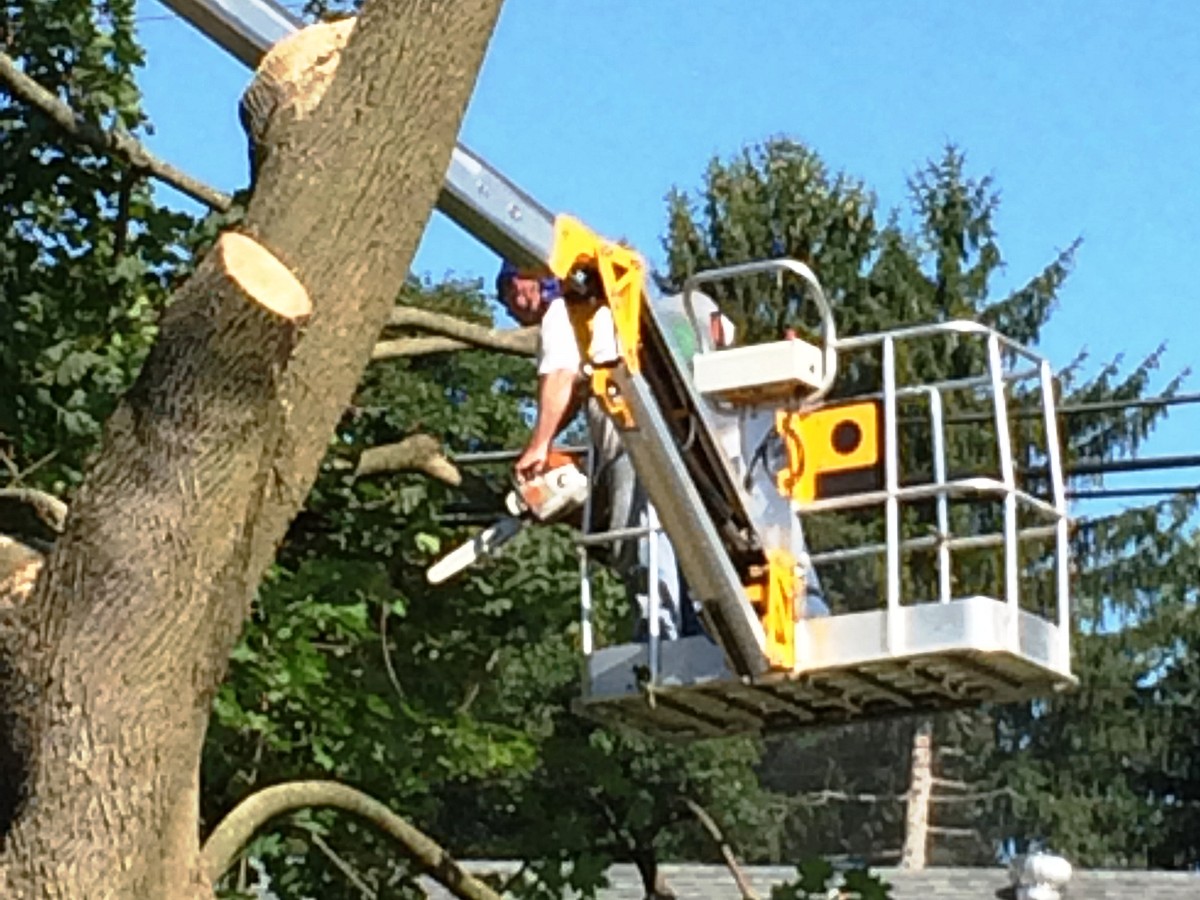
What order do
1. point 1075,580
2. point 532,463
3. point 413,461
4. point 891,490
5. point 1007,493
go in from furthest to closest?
point 1075,580, point 413,461, point 532,463, point 891,490, point 1007,493

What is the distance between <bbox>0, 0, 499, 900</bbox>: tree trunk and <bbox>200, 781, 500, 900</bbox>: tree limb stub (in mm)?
1501

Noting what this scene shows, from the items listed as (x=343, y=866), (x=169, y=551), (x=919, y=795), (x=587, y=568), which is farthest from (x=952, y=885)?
(x=919, y=795)

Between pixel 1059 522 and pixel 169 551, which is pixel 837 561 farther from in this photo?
pixel 169 551

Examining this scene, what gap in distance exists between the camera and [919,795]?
42.2 metres

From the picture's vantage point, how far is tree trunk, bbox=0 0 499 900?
4648mm

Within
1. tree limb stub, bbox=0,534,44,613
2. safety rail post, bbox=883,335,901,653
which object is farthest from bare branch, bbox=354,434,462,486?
tree limb stub, bbox=0,534,44,613

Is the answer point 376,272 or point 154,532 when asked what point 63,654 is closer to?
point 154,532

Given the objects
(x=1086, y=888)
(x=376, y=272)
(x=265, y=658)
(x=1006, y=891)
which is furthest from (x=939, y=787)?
(x=376, y=272)

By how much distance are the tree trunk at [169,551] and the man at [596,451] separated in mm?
2197

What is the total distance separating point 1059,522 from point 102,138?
3.78 meters

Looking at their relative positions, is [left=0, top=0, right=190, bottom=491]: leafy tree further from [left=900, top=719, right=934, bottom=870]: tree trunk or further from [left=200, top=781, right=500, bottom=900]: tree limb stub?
[left=900, top=719, right=934, bottom=870]: tree trunk

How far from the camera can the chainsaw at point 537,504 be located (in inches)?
294

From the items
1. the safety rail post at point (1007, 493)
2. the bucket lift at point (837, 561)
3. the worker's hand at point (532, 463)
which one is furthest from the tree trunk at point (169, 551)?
the safety rail post at point (1007, 493)

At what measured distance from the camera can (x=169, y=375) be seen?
468 centimetres
